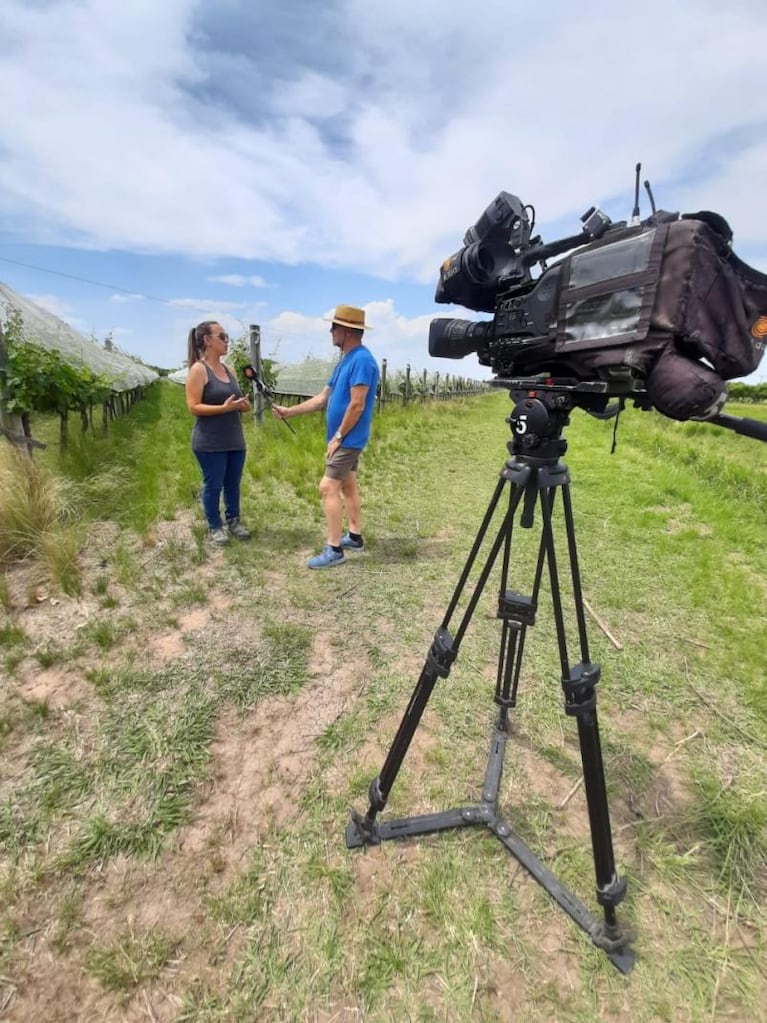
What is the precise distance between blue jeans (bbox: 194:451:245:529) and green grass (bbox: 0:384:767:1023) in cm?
42

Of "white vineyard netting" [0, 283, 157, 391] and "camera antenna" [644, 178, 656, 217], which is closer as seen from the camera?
"camera antenna" [644, 178, 656, 217]

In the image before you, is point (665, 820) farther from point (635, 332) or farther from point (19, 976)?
point (19, 976)

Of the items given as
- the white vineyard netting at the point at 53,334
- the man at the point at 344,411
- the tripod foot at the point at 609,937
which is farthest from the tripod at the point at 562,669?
the white vineyard netting at the point at 53,334

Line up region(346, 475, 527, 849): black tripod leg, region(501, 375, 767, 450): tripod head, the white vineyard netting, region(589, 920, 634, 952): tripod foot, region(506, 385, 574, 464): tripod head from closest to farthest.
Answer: region(501, 375, 767, 450): tripod head, region(506, 385, 574, 464): tripod head, region(589, 920, 634, 952): tripod foot, region(346, 475, 527, 849): black tripod leg, the white vineyard netting

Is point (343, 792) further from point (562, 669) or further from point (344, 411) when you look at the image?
point (344, 411)

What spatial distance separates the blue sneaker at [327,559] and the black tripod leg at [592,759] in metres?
2.84

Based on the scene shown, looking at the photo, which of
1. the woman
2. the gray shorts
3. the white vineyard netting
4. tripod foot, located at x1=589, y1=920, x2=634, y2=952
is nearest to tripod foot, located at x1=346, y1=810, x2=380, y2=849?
tripod foot, located at x1=589, y1=920, x2=634, y2=952

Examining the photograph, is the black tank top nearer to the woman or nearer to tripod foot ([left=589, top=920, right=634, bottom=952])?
the woman

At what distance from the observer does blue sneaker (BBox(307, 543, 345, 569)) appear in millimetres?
Answer: 4168

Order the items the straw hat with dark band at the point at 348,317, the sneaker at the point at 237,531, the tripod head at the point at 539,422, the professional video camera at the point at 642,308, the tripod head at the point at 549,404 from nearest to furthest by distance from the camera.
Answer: the professional video camera at the point at 642,308
the tripod head at the point at 549,404
the tripod head at the point at 539,422
the straw hat with dark band at the point at 348,317
the sneaker at the point at 237,531

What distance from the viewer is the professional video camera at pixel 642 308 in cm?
107

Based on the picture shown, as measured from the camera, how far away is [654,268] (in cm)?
110

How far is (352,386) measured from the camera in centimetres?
380

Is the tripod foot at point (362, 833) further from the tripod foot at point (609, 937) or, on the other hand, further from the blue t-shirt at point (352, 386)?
the blue t-shirt at point (352, 386)
